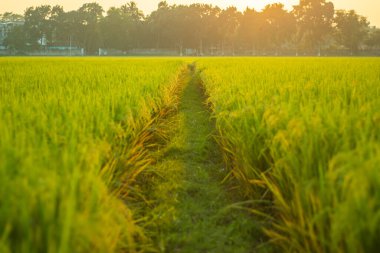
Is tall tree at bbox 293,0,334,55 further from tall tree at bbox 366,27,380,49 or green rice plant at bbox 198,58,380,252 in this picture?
green rice plant at bbox 198,58,380,252

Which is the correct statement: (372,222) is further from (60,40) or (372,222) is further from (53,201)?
(60,40)

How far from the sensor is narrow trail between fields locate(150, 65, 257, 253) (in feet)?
6.46

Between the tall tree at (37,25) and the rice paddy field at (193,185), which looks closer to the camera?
the rice paddy field at (193,185)

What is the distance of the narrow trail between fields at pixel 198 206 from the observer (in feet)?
6.46

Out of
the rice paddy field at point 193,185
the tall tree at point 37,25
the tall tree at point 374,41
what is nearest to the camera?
the rice paddy field at point 193,185

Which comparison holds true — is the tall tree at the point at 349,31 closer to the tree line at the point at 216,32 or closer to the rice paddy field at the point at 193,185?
the tree line at the point at 216,32

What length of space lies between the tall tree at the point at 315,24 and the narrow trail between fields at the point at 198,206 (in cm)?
6878

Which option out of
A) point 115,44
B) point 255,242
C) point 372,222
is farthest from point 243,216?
point 115,44

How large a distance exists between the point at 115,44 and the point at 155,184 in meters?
68.3

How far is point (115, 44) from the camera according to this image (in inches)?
2692

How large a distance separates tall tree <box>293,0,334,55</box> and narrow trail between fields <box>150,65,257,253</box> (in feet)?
226

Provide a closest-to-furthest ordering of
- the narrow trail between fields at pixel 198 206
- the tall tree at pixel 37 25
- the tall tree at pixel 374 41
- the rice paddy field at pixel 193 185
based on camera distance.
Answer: the rice paddy field at pixel 193 185 → the narrow trail between fields at pixel 198 206 → the tall tree at pixel 374 41 → the tall tree at pixel 37 25

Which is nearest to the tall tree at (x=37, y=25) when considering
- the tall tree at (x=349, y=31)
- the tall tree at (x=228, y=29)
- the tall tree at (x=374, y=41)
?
the tall tree at (x=228, y=29)

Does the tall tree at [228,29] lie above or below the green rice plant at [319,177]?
above
